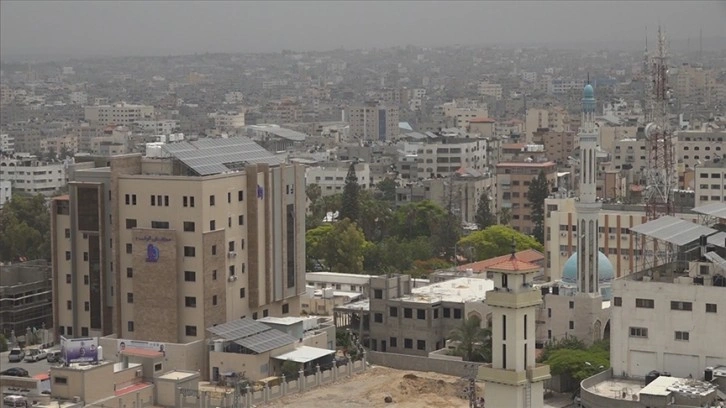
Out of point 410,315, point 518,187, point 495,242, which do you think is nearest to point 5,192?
point 518,187

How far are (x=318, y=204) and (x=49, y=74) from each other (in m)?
102

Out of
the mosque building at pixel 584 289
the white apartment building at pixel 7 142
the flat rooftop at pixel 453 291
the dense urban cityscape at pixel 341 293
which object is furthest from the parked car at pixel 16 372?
the white apartment building at pixel 7 142

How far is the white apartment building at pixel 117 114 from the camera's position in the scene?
9262cm

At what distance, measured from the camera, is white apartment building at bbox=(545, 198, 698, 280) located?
3069 cm

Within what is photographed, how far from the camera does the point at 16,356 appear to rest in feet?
Result: 82.6

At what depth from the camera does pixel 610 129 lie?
194 ft

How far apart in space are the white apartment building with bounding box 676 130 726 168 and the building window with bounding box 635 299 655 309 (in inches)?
1083

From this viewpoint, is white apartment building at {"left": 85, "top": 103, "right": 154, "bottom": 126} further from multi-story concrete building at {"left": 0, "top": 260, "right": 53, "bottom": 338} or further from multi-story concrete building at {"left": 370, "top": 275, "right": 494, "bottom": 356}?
multi-story concrete building at {"left": 370, "top": 275, "right": 494, "bottom": 356}

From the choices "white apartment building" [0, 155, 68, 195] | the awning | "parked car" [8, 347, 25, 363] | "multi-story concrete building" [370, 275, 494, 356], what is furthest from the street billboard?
"white apartment building" [0, 155, 68, 195]

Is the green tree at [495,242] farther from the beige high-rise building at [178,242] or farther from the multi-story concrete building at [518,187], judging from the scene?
the beige high-rise building at [178,242]

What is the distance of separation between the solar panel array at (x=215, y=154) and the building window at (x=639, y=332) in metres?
7.43

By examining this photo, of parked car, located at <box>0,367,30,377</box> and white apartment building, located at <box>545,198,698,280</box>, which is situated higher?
white apartment building, located at <box>545,198,698,280</box>

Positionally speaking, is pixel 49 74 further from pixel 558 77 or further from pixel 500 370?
pixel 500 370

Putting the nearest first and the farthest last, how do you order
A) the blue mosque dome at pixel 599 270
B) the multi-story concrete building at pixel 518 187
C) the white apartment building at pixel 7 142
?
the blue mosque dome at pixel 599 270 < the multi-story concrete building at pixel 518 187 < the white apartment building at pixel 7 142
